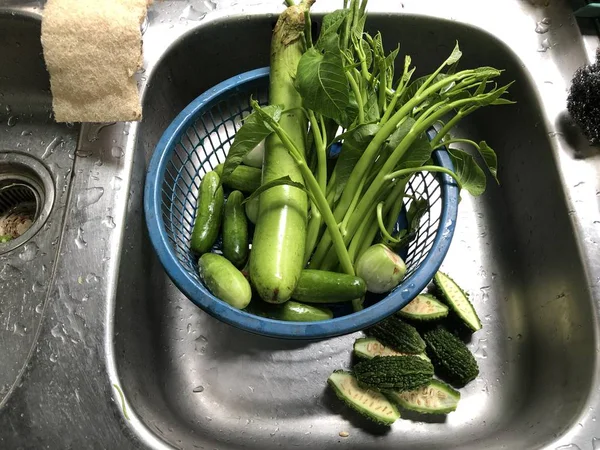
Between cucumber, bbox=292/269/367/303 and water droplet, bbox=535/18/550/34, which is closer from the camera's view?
cucumber, bbox=292/269/367/303

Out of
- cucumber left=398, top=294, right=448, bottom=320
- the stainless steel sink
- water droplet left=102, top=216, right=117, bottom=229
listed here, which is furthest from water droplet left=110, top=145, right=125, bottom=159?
cucumber left=398, top=294, right=448, bottom=320

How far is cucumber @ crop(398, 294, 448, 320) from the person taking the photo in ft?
2.59

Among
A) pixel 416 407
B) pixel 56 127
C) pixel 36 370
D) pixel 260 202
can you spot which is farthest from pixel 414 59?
pixel 36 370

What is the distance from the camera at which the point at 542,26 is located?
87cm

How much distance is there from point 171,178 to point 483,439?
0.69 metres

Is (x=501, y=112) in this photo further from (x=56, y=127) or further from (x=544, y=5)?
(x=56, y=127)

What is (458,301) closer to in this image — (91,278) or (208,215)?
(208,215)

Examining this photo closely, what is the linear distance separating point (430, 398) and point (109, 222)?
601 mm

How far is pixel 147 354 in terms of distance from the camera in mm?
778

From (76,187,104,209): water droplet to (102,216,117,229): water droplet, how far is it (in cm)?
4

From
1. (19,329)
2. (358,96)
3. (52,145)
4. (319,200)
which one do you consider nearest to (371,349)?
(319,200)

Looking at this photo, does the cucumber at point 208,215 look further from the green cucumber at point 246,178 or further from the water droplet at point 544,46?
the water droplet at point 544,46

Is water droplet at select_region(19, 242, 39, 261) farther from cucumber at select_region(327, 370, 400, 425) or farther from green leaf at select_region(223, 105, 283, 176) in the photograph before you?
cucumber at select_region(327, 370, 400, 425)

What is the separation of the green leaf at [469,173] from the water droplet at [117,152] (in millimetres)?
538
